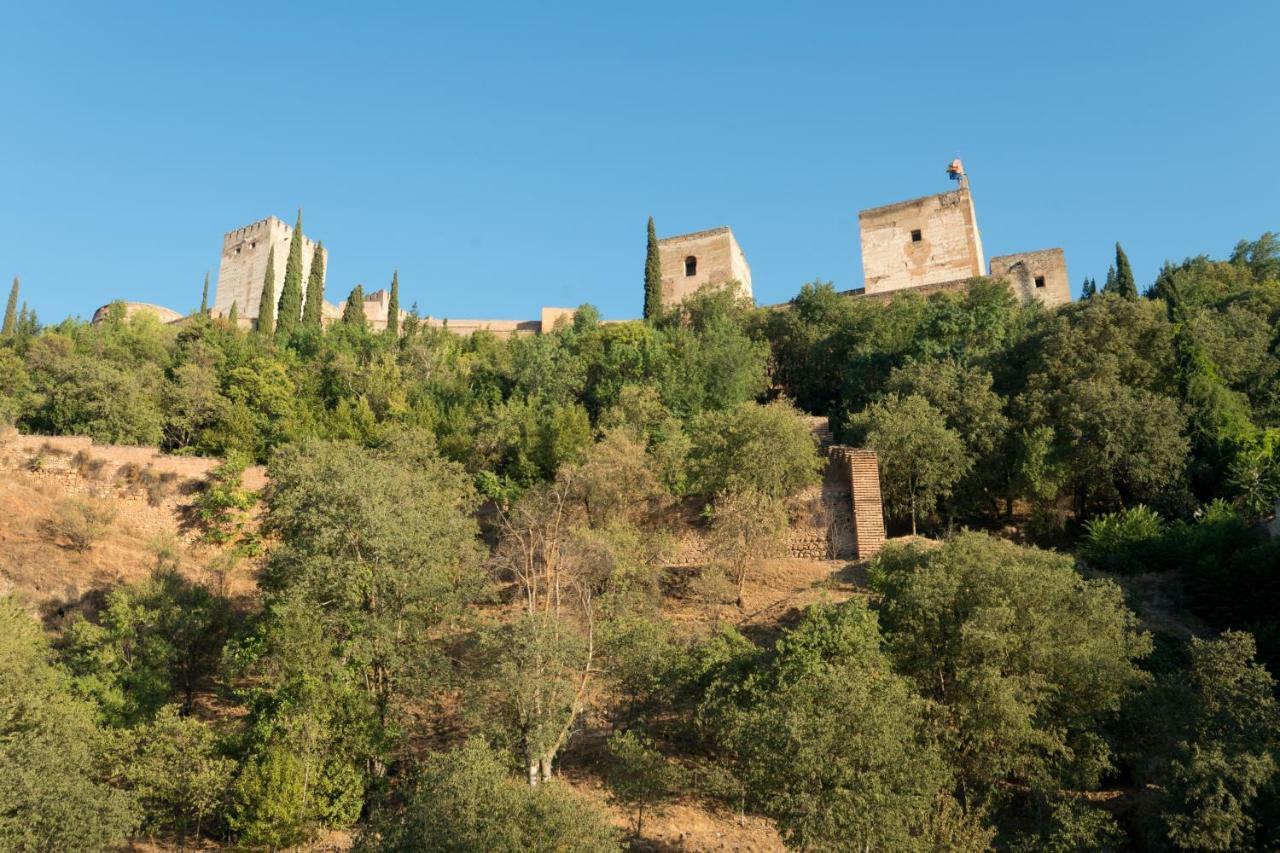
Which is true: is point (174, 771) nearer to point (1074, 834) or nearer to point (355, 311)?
point (1074, 834)

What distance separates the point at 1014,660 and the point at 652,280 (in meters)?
29.1

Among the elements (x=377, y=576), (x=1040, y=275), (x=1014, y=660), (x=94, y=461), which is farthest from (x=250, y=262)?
(x=1014, y=660)

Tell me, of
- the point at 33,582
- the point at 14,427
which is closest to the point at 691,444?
the point at 33,582

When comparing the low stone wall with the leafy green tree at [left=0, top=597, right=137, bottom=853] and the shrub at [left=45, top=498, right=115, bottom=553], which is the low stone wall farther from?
the leafy green tree at [left=0, top=597, right=137, bottom=853]

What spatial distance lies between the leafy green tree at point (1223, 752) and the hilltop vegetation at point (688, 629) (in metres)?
0.05

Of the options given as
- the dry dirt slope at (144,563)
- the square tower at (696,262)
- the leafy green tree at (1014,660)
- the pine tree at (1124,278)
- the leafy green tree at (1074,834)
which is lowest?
the leafy green tree at (1074,834)

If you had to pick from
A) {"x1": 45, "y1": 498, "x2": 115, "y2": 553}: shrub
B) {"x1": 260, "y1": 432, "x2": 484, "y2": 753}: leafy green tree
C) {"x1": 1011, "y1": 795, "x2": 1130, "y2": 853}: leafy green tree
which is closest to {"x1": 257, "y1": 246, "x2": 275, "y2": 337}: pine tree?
{"x1": 45, "y1": 498, "x2": 115, "y2": 553}: shrub

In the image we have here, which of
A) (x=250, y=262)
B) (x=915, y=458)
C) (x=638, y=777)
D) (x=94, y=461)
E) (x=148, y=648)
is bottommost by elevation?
(x=638, y=777)

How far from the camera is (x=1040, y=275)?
40062 mm

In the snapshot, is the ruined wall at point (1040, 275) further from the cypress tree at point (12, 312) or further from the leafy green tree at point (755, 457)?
the cypress tree at point (12, 312)

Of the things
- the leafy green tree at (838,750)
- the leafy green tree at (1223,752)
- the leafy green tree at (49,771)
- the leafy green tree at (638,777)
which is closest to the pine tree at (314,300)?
the leafy green tree at (49,771)

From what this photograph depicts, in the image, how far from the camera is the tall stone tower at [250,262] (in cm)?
5959

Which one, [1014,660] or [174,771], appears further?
[1014,660]

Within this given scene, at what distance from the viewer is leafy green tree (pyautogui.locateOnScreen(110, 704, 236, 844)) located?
15.6 meters
